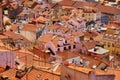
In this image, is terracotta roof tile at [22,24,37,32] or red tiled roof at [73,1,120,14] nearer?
terracotta roof tile at [22,24,37,32]

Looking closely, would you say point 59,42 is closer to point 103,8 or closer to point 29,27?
point 29,27

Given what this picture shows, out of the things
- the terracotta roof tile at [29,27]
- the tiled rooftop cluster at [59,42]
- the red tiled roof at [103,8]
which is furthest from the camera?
the red tiled roof at [103,8]

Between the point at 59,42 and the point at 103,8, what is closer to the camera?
the point at 59,42

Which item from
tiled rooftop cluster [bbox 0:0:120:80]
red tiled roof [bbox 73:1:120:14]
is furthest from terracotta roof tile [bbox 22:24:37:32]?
red tiled roof [bbox 73:1:120:14]

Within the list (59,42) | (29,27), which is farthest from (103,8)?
(59,42)

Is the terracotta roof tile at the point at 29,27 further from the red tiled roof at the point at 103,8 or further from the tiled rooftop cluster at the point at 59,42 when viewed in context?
the red tiled roof at the point at 103,8

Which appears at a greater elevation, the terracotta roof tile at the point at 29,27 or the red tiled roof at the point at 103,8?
the red tiled roof at the point at 103,8

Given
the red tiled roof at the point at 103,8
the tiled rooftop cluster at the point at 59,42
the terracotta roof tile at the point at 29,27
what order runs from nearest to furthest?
the tiled rooftop cluster at the point at 59,42 < the terracotta roof tile at the point at 29,27 < the red tiled roof at the point at 103,8

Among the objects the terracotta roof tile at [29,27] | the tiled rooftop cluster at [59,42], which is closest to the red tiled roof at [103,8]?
the tiled rooftop cluster at [59,42]

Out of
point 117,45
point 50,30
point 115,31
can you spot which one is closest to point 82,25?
point 50,30

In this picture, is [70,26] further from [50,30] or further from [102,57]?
[102,57]

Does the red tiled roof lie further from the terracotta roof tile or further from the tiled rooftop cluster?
the terracotta roof tile
